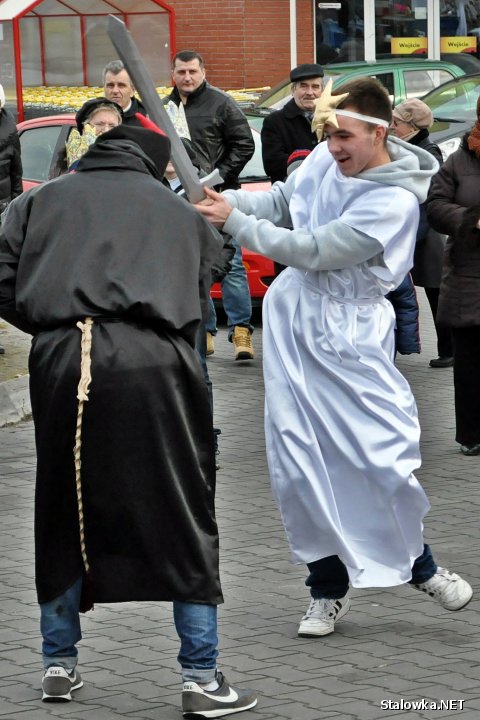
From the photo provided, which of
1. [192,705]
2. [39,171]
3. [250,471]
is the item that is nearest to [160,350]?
[192,705]

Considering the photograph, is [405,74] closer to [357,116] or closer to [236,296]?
[236,296]

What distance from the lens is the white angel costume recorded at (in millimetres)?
5117

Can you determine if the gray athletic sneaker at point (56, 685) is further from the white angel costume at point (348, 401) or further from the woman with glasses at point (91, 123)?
the woman with glasses at point (91, 123)

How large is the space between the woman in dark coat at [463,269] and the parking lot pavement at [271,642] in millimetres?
730

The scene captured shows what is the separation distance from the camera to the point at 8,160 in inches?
429

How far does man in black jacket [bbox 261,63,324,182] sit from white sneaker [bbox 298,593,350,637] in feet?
17.7

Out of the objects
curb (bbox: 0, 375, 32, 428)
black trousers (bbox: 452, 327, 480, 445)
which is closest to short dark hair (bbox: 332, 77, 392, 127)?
black trousers (bbox: 452, 327, 480, 445)

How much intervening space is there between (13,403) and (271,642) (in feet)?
14.3

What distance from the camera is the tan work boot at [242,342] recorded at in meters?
10.6

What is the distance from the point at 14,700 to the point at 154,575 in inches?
26.4

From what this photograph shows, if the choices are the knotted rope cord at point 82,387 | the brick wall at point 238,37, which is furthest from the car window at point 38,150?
the brick wall at point 238,37

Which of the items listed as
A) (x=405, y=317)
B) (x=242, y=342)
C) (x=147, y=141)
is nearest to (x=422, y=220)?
(x=405, y=317)

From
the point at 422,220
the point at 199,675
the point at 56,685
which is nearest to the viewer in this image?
the point at 199,675

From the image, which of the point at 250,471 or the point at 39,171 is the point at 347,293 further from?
the point at 39,171
